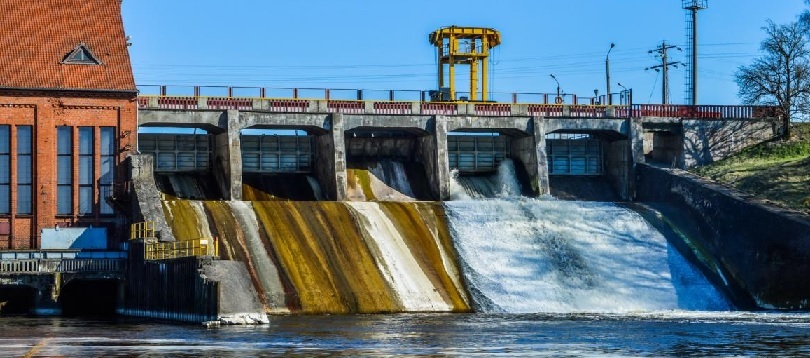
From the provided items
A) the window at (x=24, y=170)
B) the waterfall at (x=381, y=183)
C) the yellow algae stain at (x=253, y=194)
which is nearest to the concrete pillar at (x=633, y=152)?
the waterfall at (x=381, y=183)

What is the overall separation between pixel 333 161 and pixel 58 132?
53.7ft

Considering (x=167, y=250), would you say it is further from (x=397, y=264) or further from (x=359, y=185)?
(x=359, y=185)

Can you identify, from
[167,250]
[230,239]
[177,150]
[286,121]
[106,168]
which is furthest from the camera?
[177,150]

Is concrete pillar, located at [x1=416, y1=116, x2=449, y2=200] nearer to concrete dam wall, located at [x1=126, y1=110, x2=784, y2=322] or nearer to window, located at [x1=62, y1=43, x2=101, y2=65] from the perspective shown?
concrete dam wall, located at [x1=126, y1=110, x2=784, y2=322]

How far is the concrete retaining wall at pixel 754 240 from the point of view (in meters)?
72.0

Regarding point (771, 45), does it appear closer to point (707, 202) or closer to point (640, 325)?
point (707, 202)

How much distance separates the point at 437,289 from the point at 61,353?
2892cm

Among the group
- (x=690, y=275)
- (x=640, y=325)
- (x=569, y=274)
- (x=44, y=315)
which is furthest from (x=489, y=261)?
(x=44, y=315)

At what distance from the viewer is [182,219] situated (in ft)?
241

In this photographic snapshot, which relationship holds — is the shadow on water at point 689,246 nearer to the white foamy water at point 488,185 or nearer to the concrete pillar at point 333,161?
the white foamy water at point 488,185

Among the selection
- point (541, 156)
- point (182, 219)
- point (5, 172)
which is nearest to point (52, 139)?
point (5, 172)

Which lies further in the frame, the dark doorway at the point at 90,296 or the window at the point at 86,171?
the window at the point at 86,171

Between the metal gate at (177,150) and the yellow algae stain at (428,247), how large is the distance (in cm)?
1319

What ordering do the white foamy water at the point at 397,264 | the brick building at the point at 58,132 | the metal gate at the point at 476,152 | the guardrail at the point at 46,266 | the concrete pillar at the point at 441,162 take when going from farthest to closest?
the metal gate at the point at 476,152, the concrete pillar at the point at 441,162, the brick building at the point at 58,132, the white foamy water at the point at 397,264, the guardrail at the point at 46,266
